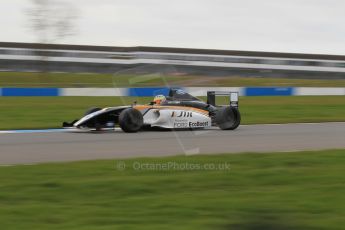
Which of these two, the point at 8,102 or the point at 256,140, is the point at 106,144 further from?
the point at 8,102

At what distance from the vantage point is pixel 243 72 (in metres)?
44.6

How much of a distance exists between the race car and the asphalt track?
0.59 feet

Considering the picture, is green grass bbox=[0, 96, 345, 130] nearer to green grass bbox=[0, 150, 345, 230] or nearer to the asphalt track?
the asphalt track

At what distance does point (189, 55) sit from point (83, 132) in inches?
1418

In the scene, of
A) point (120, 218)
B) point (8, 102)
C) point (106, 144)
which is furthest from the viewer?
point (8, 102)

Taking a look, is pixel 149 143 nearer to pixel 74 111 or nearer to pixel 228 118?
pixel 228 118

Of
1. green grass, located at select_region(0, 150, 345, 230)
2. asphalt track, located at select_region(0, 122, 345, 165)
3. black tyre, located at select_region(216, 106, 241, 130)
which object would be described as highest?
black tyre, located at select_region(216, 106, 241, 130)

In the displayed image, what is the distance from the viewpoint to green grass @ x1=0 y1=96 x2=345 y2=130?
603 inches

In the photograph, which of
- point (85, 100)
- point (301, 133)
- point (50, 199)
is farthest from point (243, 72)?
point (50, 199)

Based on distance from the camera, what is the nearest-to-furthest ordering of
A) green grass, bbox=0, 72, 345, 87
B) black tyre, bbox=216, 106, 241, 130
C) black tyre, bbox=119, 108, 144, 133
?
1. black tyre, bbox=119, 108, 144, 133
2. black tyre, bbox=216, 106, 241, 130
3. green grass, bbox=0, 72, 345, 87

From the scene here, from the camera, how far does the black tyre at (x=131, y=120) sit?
11734 mm

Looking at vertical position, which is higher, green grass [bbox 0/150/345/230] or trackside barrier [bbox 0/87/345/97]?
trackside barrier [bbox 0/87/345/97]

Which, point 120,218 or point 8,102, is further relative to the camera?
point 8,102

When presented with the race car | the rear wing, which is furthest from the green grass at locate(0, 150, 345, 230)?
the rear wing
